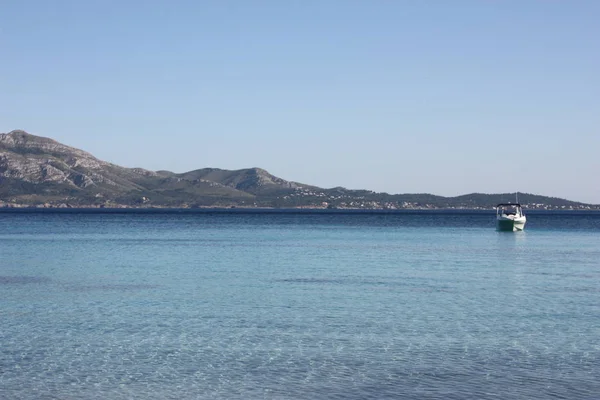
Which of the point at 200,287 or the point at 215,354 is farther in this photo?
the point at 200,287

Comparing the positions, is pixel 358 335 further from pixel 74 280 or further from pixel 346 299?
pixel 74 280

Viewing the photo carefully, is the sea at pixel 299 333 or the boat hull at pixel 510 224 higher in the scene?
the boat hull at pixel 510 224

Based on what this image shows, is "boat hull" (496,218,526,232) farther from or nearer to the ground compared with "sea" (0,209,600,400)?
farther from the ground

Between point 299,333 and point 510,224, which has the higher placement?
point 510,224

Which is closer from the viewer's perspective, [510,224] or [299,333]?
[299,333]

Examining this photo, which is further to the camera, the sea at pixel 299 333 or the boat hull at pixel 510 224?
the boat hull at pixel 510 224

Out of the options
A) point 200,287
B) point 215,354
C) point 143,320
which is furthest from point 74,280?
point 215,354

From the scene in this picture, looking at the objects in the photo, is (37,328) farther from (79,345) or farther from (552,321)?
(552,321)

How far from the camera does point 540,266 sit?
222ft

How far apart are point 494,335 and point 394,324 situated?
4676mm

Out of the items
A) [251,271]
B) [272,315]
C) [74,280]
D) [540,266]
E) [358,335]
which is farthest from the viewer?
[540,266]

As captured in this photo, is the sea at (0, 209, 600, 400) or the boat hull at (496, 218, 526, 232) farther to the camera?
the boat hull at (496, 218, 526, 232)

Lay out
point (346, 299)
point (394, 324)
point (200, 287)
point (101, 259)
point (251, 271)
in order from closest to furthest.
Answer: point (394, 324) → point (346, 299) → point (200, 287) → point (251, 271) → point (101, 259)

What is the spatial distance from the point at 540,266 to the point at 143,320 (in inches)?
1644
